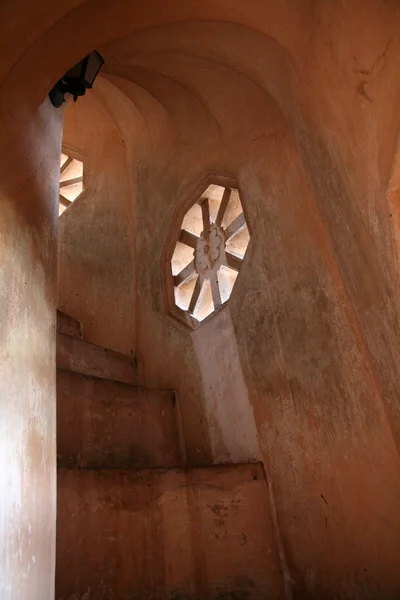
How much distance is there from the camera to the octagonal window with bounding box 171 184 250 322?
4.61m

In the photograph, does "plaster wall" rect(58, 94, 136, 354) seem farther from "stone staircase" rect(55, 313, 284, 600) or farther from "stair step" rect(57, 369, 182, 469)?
"stone staircase" rect(55, 313, 284, 600)

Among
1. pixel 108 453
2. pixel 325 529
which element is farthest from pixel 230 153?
pixel 325 529

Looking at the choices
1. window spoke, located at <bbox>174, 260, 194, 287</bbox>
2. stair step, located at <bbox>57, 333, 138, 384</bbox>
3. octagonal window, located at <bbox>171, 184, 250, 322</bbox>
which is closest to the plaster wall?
stair step, located at <bbox>57, 333, 138, 384</bbox>

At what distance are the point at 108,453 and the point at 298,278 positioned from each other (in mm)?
1896

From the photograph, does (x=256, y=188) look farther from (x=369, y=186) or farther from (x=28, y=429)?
(x=28, y=429)

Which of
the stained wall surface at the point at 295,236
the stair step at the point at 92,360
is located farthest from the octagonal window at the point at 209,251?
the stair step at the point at 92,360

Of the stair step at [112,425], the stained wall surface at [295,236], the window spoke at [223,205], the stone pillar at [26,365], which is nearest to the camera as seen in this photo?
the stone pillar at [26,365]

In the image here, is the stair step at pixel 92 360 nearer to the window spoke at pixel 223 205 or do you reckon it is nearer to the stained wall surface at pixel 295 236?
the stained wall surface at pixel 295 236

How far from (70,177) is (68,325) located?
2559mm

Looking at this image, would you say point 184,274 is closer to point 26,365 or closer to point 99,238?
point 99,238

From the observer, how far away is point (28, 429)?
1979mm

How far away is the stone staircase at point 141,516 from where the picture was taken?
2.97 metres

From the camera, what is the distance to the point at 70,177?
22.6ft

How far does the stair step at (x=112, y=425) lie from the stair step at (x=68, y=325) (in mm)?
1323
